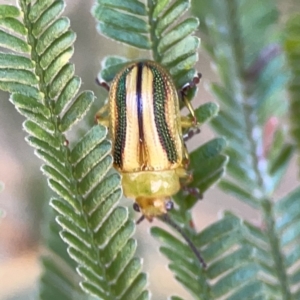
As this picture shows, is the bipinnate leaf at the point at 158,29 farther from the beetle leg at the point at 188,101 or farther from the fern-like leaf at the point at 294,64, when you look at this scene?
the fern-like leaf at the point at 294,64

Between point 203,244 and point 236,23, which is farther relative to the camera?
point 236,23

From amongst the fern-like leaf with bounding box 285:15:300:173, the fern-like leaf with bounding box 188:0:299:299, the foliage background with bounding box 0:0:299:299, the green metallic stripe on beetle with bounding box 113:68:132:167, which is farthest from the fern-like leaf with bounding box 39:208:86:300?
the foliage background with bounding box 0:0:299:299

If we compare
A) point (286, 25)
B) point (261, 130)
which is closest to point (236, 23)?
point (286, 25)

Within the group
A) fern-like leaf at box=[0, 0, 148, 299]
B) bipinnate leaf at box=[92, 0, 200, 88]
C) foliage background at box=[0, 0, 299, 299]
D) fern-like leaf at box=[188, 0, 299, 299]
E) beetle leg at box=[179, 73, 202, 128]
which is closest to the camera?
fern-like leaf at box=[0, 0, 148, 299]

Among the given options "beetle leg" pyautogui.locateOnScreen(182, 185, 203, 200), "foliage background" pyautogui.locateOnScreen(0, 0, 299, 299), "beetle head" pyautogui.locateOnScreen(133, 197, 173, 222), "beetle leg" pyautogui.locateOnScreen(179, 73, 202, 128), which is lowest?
"beetle leg" pyautogui.locateOnScreen(182, 185, 203, 200)

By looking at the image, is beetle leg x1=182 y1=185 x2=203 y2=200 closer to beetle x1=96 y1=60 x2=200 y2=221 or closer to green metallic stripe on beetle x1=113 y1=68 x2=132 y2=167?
beetle x1=96 y1=60 x2=200 y2=221

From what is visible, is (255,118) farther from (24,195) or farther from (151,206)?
(24,195)

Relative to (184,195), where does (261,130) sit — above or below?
above

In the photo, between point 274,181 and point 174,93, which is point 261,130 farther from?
point 174,93
